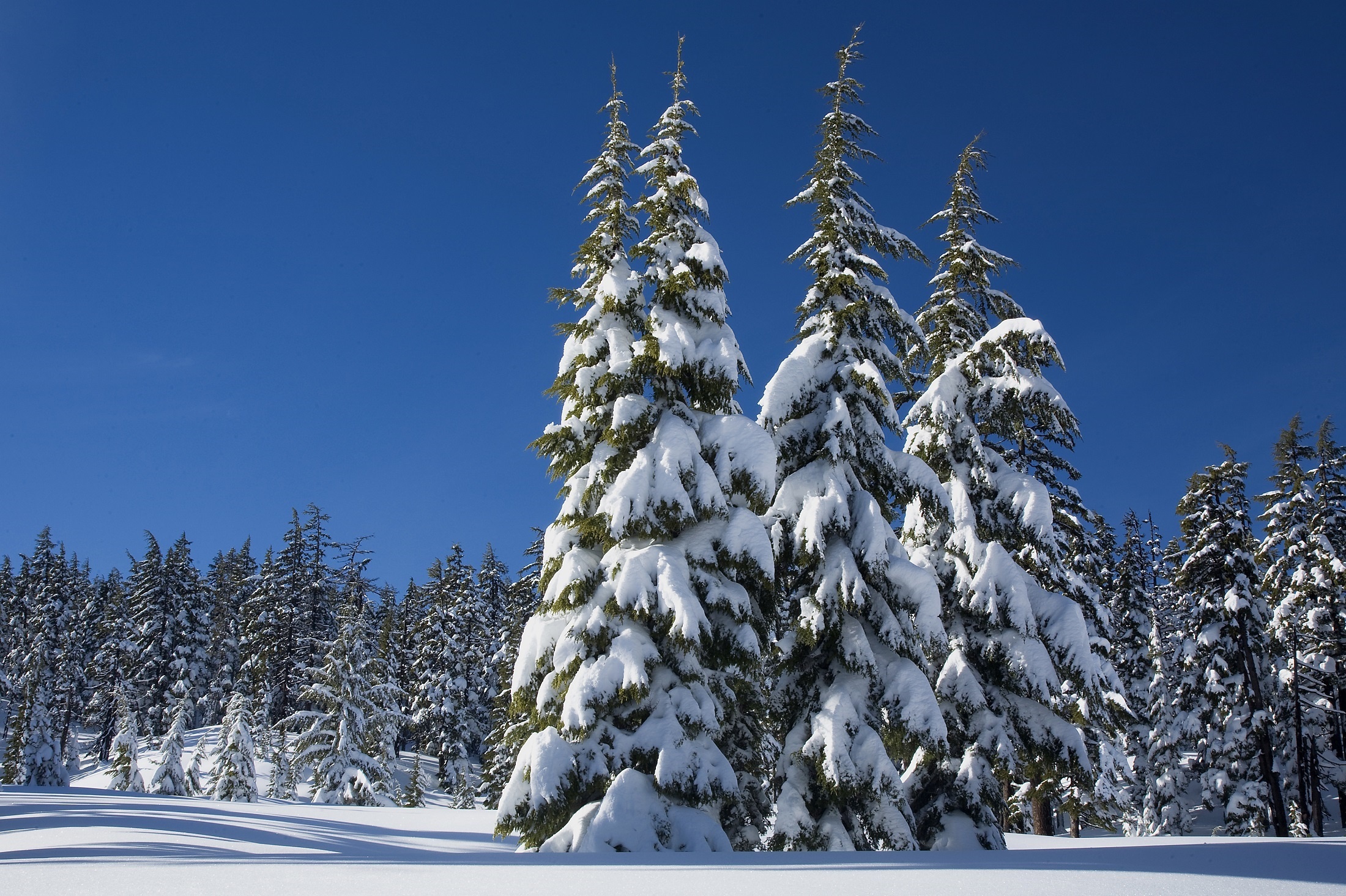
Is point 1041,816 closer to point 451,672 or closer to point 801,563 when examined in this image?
point 801,563

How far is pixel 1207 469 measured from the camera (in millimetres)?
31391

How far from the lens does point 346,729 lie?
38281mm

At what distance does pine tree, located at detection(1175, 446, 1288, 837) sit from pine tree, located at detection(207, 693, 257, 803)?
130 ft

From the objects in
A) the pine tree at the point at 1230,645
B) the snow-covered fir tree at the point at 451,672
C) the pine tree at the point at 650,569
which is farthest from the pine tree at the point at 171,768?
the pine tree at the point at 1230,645

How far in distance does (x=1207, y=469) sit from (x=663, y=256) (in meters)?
26.1

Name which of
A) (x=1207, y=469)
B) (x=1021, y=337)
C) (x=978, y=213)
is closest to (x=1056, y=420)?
(x=1021, y=337)

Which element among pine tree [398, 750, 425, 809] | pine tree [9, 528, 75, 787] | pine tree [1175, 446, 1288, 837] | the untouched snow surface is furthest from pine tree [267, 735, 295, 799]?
pine tree [1175, 446, 1288, 837]

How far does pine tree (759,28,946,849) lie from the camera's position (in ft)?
43.7

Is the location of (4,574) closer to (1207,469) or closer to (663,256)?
(663,256)

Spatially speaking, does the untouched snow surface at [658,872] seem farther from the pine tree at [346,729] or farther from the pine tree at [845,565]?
the pine tree at [346,729]

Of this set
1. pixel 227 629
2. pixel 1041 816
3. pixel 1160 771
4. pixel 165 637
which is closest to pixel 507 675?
pixel 1041 816

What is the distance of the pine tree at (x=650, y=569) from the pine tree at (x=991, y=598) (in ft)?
14.1

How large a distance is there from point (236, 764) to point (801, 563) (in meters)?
33.0

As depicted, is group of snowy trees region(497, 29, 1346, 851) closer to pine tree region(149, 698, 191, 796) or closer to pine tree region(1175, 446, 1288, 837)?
pine tree region(1175, 446, 1288, 837)
